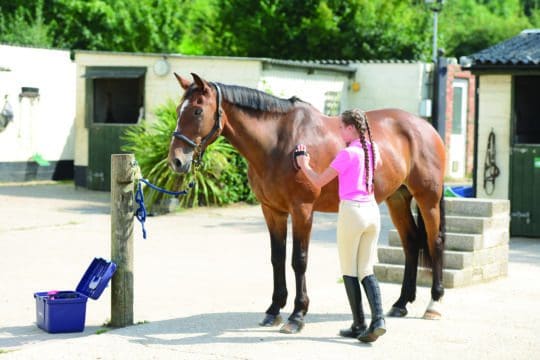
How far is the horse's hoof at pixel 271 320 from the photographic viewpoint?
842 cm

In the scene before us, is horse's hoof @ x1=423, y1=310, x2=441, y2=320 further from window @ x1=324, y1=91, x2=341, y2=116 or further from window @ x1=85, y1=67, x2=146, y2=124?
window @ x1=324, y1=91, x2=341, y2=116

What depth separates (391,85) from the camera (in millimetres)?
25125

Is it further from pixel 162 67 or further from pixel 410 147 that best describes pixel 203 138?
pixel 162 67

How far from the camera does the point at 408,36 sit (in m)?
34.2

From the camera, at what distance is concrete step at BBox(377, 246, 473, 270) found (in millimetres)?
10609

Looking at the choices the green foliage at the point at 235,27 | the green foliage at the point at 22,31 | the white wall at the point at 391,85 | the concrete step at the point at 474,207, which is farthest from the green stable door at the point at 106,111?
the concrete step at the point at 474,207

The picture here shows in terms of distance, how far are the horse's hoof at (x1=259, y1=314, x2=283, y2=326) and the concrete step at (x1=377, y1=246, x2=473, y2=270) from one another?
2.76 meters

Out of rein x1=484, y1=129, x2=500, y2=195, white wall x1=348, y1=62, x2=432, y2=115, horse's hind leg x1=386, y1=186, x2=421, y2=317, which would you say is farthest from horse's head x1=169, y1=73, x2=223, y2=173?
white wall x1=348, y1=62, x2=432, y2=115

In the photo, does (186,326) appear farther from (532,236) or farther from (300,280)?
(532,236)

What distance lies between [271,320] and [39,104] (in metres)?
17.4

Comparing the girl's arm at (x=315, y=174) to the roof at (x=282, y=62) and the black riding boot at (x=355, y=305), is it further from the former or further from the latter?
the roof at (x=282, y=62)

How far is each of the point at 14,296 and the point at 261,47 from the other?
25.6 m

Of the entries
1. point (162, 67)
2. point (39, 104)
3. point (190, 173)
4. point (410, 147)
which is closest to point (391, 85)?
point (162, 67)

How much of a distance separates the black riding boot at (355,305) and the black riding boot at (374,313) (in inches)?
3.5
